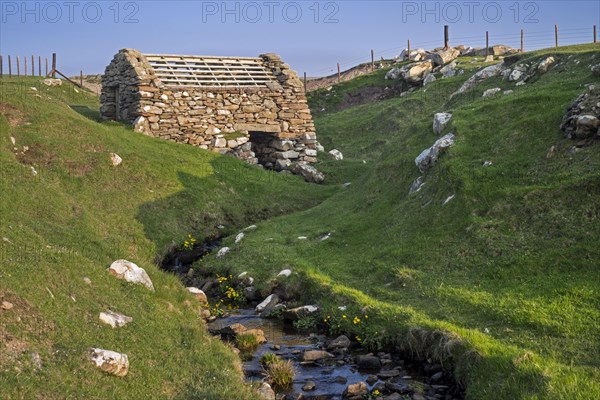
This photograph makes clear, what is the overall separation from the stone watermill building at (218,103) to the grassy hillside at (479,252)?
434 inches

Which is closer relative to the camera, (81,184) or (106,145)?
(81,184)

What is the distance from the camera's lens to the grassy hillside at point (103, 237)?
38.0 feet

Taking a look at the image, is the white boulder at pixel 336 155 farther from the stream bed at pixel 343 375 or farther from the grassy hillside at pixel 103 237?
the stream bed at pixel 343 375

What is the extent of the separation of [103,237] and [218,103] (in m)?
18.2

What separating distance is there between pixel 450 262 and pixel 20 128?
65.9ft

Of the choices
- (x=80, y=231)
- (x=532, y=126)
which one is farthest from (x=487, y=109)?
(x=80, y=231)

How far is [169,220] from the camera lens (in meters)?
26.8

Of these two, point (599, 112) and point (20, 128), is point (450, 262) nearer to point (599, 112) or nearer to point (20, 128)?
point (599, 112)

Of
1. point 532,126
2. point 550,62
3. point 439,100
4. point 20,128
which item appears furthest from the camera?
point 439,100

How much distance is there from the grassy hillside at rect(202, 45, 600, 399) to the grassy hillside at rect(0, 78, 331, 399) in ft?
11.9

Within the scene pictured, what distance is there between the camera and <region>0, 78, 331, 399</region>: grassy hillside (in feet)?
38.0

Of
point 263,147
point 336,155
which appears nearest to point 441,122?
point 336,155

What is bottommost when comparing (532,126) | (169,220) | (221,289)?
(221,289)

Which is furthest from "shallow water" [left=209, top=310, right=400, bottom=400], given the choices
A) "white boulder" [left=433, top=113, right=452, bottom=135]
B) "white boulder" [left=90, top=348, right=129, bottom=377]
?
"white boulder" [left=433, top=113, right=452, bottom=135]
